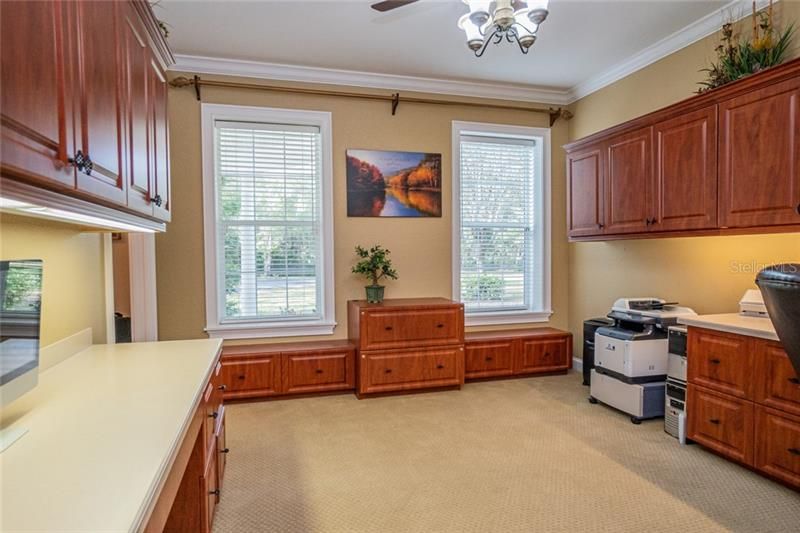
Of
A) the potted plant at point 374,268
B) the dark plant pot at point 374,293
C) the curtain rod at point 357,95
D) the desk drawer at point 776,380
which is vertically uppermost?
the curtain rod at point 357,95

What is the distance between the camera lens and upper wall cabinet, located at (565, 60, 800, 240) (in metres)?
2.45

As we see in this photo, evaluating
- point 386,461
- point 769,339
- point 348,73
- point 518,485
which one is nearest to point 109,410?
point 386,461

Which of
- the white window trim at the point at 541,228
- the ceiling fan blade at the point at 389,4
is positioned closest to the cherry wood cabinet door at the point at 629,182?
the white window trim at the point at 541,228

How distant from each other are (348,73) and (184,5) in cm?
153

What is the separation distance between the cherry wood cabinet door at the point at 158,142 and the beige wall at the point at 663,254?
365 centimetres

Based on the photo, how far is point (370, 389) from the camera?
3.85 meters

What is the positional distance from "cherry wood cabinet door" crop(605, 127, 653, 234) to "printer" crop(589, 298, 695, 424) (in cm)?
67

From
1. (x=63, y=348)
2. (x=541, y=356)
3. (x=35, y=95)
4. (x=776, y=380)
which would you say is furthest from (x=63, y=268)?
(x=541, y=356)

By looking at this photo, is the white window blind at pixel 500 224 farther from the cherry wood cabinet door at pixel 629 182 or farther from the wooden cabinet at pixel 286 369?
the wooden cabinet at pixel 286 369

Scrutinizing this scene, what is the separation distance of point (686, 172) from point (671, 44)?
132 cm

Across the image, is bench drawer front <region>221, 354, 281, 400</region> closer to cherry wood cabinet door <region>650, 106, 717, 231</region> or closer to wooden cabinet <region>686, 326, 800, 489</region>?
wooden cabinet <region>686, 326, 800, 489</region>

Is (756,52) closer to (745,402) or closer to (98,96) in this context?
(745,402)

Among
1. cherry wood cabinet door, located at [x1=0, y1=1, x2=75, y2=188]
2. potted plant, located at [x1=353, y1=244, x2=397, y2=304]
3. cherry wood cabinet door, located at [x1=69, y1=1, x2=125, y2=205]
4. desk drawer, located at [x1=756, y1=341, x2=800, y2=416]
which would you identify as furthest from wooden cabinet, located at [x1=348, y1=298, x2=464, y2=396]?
cherry wood cabinet door, located at [x1=0, y1=1, x2=75, y2=188]

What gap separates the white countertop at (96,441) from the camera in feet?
2.84
